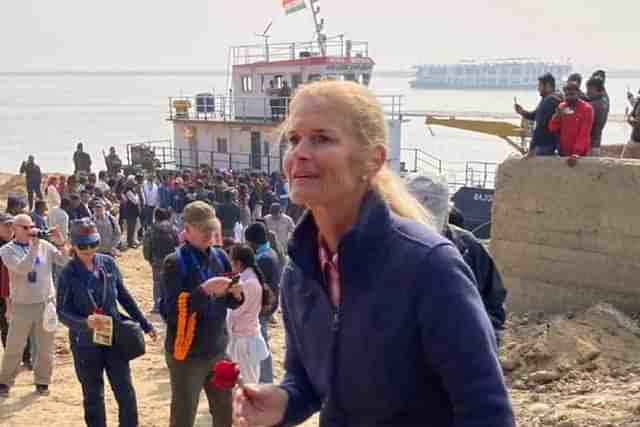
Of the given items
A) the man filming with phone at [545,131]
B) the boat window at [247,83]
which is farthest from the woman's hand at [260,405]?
the boat window at [247,83]

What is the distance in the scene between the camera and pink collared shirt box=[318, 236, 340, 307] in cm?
176

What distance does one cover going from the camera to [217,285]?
14.7 ft

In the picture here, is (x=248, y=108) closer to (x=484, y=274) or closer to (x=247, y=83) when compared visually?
(x=247, y=83)

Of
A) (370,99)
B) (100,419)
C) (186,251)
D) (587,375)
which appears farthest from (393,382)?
(587,375)

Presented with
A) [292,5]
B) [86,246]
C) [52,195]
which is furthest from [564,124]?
[292,5]

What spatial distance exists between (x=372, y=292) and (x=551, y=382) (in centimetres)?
439

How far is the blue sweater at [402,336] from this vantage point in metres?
1.57

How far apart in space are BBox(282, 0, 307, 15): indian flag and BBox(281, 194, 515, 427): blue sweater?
29421mm

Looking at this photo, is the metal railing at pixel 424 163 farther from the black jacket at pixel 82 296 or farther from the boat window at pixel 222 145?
the black jacket at pixel 82 296

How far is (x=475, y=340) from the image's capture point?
157 centimetres

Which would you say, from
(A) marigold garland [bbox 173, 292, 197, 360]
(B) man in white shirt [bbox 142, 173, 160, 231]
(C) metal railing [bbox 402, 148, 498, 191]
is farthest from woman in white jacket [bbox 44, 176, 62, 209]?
(A) marigold garland [bbox 173, 292, 197, 360]

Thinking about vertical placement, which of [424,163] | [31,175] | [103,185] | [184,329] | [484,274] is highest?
[484,274]

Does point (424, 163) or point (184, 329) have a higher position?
point (184, 329)

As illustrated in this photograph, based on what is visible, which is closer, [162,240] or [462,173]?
[162,240]
